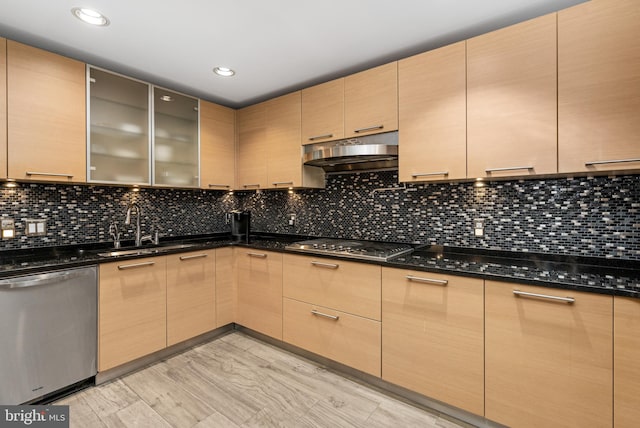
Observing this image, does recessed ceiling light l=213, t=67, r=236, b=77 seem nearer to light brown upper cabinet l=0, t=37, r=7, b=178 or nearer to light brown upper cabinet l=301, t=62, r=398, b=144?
light brown upper cabinet l=301, t=62, r=398, b=144

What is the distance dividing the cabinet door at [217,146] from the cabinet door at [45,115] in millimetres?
965

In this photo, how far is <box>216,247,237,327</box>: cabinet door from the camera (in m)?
2.80

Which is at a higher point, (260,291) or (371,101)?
(371,101)

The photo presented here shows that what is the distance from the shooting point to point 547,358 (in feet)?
4.75

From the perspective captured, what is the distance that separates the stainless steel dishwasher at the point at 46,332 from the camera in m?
1.71

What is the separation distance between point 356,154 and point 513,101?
98cm

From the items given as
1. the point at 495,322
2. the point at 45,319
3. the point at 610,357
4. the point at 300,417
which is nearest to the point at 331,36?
the point at 495,322

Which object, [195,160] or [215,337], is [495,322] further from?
[195,160]

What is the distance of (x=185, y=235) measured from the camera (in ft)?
10.4

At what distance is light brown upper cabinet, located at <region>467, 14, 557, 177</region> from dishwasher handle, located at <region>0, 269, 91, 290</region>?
2.59 m

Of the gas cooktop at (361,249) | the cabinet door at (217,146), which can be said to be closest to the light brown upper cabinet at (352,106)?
the gas cooktop at (361,249)

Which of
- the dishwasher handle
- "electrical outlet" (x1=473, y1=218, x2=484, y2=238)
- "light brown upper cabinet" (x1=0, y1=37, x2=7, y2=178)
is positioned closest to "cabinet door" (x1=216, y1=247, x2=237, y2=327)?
the dishwasher handle

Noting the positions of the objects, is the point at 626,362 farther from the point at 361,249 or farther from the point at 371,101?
the point at 371,101

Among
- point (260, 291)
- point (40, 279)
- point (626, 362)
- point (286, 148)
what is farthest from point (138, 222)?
point (626, 362)
